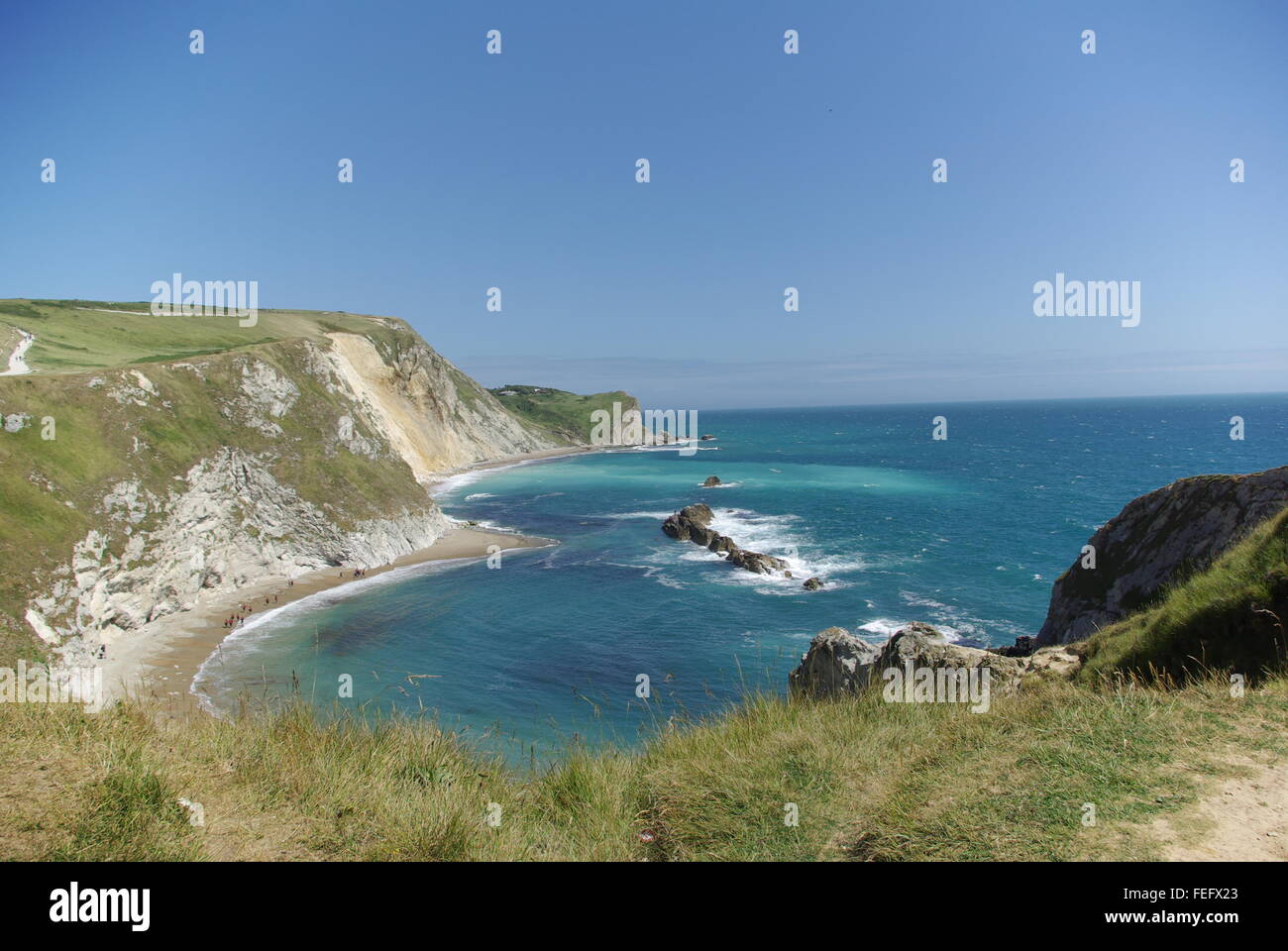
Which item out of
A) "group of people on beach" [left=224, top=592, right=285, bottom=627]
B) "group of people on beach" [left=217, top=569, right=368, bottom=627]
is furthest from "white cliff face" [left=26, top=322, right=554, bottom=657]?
"group of people on beach" [left=224, top=592, right=285, bottom=627]

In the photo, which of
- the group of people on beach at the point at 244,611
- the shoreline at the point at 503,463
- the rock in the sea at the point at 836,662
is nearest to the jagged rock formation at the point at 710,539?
the rock in the sea at the point at 836,662

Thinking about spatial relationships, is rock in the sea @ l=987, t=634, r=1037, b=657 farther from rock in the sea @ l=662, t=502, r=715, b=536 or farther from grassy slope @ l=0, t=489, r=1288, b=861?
rock in the sea @ l=662, t=502, r=715, b=536

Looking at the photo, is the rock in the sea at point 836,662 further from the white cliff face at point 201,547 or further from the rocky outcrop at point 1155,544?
the white cliff face at point 201,547

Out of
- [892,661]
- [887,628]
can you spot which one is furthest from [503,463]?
[892,661]

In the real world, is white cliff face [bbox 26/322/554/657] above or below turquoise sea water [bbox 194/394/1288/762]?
above

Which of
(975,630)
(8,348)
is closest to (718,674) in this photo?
(975,630)
